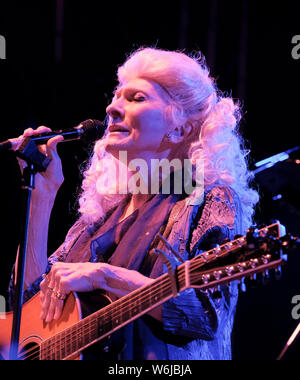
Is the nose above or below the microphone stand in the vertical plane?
above

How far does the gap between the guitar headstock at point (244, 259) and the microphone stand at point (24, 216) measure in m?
0.62

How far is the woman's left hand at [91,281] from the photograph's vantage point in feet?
6.53

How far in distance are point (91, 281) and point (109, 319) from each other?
21 centimetres

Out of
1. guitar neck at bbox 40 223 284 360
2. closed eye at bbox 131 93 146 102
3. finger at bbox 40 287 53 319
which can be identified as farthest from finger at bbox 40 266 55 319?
closed eye at bbox 131 93 146 102

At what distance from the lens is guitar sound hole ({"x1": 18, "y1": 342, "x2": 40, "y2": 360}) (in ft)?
6.79

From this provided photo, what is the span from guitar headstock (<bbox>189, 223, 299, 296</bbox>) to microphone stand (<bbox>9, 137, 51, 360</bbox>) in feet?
2.04

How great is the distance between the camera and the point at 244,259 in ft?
5.32

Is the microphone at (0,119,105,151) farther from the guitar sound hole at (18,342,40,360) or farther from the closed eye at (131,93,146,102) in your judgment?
the guitar sound hole at (18,342,40,360)

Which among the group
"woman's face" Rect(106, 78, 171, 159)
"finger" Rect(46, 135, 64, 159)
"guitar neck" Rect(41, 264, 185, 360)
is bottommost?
"guitar neck" Rect(41, 264, 185, 360)

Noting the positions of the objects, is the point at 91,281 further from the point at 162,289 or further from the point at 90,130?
the point at 90,130

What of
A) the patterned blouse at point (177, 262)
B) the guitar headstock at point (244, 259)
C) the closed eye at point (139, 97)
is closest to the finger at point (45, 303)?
the patterned blouse at point (177, 262)

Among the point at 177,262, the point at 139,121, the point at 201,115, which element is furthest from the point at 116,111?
the point at 177,262

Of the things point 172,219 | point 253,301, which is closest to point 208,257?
point 172,219
